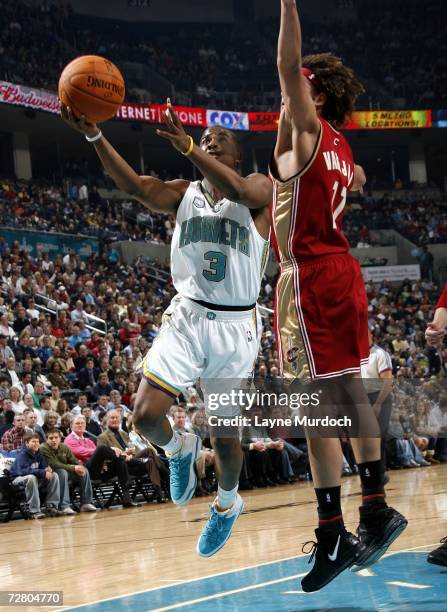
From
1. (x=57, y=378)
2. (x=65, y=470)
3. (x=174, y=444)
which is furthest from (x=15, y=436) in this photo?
(x=174, y=444)

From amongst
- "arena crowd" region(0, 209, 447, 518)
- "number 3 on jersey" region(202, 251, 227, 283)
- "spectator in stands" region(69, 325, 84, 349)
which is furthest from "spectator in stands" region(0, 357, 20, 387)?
"number 3 on jersey" region(202, 251, 227, 283)

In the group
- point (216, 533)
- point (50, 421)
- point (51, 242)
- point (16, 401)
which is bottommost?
point (216, 533)

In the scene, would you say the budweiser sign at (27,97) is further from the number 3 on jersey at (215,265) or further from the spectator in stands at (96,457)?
the number 3 on jersey at (215,265)

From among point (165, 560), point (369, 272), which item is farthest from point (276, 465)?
point (369, 272)

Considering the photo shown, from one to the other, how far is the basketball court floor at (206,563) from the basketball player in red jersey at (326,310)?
0.59 metres

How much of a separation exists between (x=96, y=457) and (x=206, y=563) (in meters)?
4.72

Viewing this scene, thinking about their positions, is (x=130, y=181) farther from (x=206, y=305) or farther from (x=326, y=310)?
(x=326, y=310)

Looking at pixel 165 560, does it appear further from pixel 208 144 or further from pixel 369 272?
pixel 369 272

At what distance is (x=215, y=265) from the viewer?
500cm

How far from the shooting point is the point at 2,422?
10930mm

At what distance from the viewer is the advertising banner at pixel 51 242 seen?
820 inches

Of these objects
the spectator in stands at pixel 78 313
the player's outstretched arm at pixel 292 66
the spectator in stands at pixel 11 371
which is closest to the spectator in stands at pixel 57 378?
the spectator in stands at pixel 11 371

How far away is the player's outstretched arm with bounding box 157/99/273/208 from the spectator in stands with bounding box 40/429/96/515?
21.6 ft

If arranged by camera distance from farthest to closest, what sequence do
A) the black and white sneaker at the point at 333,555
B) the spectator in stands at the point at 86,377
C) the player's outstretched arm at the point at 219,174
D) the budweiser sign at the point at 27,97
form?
1. the budweiser sign at the point at 27,97
2. the spectator in stands at the point at 86,377
3. the player's outstretched arm at the point at 219,174
4. the black and white sneaker at the point at 333,555
